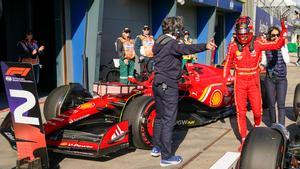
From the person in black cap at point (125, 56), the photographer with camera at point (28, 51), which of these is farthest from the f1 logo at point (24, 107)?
the person in black cap at point (125, 56)

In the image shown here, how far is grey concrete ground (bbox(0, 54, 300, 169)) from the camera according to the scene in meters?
5.19

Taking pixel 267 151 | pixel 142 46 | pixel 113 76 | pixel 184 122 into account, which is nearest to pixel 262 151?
pixel 267 151

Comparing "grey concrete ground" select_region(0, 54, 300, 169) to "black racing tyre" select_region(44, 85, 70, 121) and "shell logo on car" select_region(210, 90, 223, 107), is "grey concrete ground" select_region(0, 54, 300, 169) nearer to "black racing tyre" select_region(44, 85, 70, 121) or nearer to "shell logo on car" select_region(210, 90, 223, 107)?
"shell logo on car" select_region(210, 90, 223, 107)

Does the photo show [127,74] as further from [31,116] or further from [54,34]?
[31,116]

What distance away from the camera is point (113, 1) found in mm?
13609

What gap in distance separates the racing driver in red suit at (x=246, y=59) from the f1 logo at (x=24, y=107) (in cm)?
263

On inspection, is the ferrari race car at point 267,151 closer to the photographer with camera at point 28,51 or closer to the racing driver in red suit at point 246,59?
the racing driver in red suit at point 246,59

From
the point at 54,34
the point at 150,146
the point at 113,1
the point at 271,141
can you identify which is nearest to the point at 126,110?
the point at 150,146

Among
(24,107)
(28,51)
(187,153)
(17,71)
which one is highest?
(17,71)

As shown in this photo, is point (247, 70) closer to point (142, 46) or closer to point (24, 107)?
point (24, 107)

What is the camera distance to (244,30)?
18.1ft

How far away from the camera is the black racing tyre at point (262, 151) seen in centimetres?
321

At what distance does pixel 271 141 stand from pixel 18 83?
2417 mm

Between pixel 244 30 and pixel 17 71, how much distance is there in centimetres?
278
